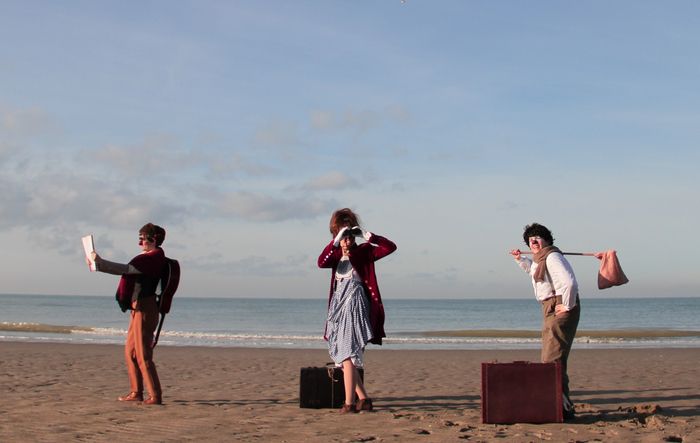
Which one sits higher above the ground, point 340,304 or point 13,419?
point 340,304

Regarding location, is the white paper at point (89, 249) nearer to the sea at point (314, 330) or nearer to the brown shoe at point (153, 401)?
the brown shoe at point (153, 401)

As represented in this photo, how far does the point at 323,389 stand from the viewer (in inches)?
277

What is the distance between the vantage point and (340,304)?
663 centimetres

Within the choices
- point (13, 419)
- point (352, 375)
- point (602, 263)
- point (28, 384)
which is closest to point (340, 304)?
point (352, 375)

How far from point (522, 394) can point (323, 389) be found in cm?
182

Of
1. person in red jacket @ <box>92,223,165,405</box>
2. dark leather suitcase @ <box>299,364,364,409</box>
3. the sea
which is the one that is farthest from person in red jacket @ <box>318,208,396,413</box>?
the sea

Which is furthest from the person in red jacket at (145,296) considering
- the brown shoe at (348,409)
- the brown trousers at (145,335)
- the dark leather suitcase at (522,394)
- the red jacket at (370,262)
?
the dark leather suitcase at (522,394)

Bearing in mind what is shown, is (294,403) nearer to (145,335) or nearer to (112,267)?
(145,335)

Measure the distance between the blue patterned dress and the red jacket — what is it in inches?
2.0

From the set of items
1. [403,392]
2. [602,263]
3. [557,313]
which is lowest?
[403,392]

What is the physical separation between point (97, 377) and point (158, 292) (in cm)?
411

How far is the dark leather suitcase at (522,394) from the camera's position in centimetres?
604

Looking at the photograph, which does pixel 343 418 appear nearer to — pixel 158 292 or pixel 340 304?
pixel 340 304

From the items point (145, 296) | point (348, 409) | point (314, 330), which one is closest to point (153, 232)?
point (145, 296)
